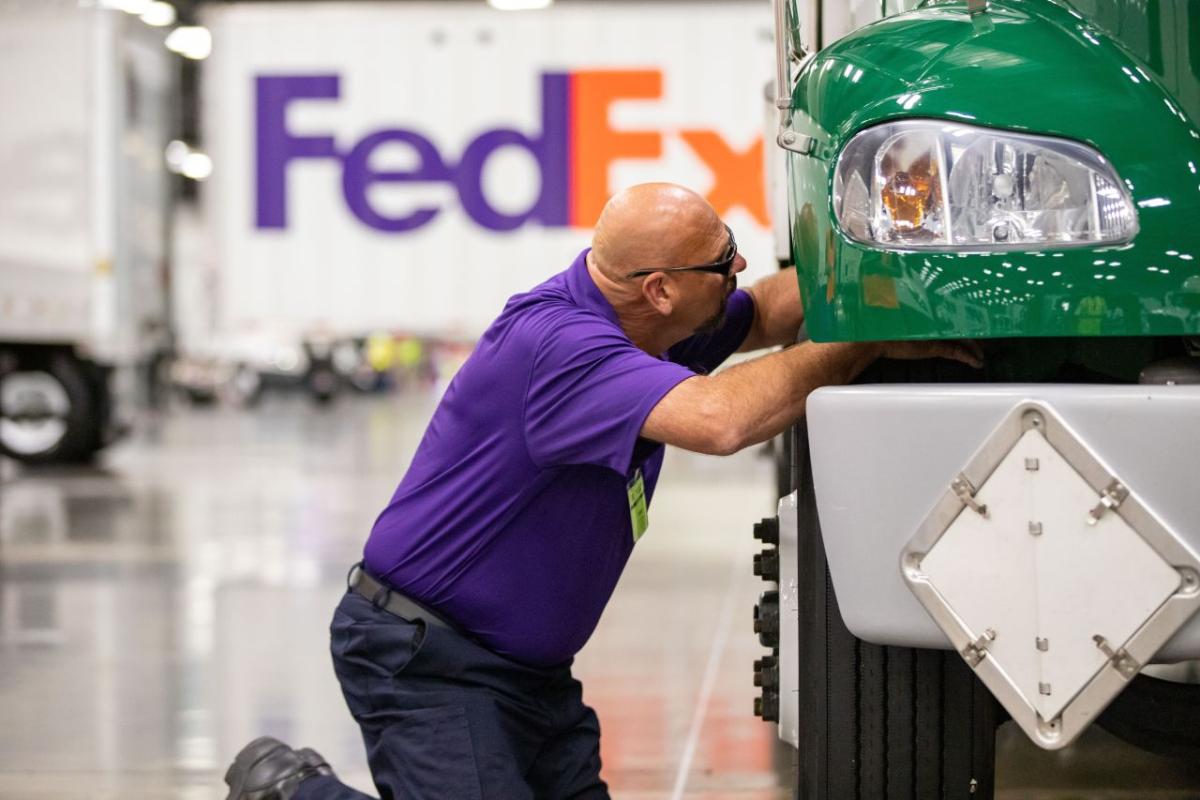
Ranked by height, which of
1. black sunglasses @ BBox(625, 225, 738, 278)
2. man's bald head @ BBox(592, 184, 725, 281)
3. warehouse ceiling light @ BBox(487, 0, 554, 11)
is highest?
warehouse ceiling light @ BBox(487, 0, 554, 11)

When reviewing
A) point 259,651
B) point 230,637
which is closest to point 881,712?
point 259,651

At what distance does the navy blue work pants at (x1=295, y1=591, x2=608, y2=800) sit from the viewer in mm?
2697

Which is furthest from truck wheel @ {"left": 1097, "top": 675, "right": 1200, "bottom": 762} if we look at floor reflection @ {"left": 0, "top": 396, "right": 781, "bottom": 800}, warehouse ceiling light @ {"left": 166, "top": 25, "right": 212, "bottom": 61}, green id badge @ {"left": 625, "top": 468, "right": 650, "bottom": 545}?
warehouse ceiling light @ {"left": 166, "top": 25, "right": 212, "bottom": 61}

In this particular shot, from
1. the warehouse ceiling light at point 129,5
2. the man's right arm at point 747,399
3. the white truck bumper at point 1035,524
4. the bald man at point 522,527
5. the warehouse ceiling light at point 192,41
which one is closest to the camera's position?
the white truck bumper at point 1035,524

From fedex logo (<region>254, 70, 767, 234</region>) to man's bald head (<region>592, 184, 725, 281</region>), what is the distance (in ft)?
21.3

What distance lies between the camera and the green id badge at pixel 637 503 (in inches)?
107

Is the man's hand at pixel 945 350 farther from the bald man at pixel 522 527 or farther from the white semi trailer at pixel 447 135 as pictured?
the white semi trailer at pixel 447 135

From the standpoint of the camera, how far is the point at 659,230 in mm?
2596

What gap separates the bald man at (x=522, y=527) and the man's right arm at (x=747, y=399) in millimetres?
68

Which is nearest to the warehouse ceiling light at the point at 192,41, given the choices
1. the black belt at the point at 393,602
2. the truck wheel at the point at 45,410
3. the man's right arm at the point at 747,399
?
the truck wheel at the point at 45,410

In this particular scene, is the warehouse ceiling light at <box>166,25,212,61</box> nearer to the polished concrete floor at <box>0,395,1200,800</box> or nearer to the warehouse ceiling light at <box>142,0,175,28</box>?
the warehouse ceiling light at <box>142,0,175,28</box>

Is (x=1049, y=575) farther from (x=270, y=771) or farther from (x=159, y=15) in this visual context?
(x=159, y=15)

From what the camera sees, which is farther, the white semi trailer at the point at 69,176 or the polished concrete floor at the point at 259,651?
the white semi trailer at the point at 69,176

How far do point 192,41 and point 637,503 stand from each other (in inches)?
334
